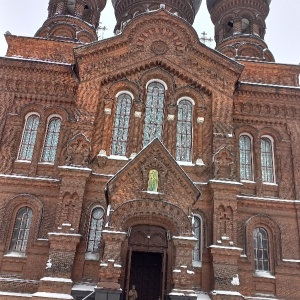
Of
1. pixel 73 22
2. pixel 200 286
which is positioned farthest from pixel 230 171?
pixel 73 22

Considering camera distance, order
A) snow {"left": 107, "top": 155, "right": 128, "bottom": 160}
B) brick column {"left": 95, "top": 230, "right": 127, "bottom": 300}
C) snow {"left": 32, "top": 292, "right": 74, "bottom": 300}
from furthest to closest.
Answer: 1. snow {"left": 107, "top": 155, "right": 128, "bottom": 160}
2. snow {"left": 32, "top": 292, "right": 74, "bottom": 300}
3. brick column {"left": 95, "top": 230, "right": 127, "bottom": 300}

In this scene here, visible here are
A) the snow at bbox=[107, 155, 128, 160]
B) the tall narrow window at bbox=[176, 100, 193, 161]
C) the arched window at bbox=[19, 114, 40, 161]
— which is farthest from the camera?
the arched window at bbox=[19, 114, 40, 161]

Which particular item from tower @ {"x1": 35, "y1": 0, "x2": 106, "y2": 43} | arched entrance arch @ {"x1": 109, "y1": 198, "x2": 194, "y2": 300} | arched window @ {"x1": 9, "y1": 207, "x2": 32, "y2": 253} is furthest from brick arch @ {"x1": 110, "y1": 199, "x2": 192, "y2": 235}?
tower @ {"x1": 35, "y1": 0, "x2": 106, "y2": 43}

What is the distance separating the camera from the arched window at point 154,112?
17.3m

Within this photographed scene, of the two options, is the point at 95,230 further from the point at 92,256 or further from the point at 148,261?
the point at 148,261

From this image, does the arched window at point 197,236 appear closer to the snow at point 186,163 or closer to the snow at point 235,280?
the snow at point 235,280

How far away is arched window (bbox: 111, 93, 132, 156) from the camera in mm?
16938

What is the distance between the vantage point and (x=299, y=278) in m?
16.0

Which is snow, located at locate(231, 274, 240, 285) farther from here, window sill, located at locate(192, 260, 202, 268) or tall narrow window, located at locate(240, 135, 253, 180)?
tall narrow window, located at locate(240, 135, 253, 180)

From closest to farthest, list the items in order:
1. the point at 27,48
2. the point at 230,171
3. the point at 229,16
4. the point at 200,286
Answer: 1. the point at 200,286
2. the point at 230,171
3. the point at 27,48
4. the point at 229,16

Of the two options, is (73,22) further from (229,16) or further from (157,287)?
(157,287)

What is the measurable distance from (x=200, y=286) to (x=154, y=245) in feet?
6.98

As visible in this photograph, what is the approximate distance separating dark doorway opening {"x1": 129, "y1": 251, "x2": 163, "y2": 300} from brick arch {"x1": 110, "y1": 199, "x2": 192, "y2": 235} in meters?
2.03

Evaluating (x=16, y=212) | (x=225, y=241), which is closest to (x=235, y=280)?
(x=225, y=241)
